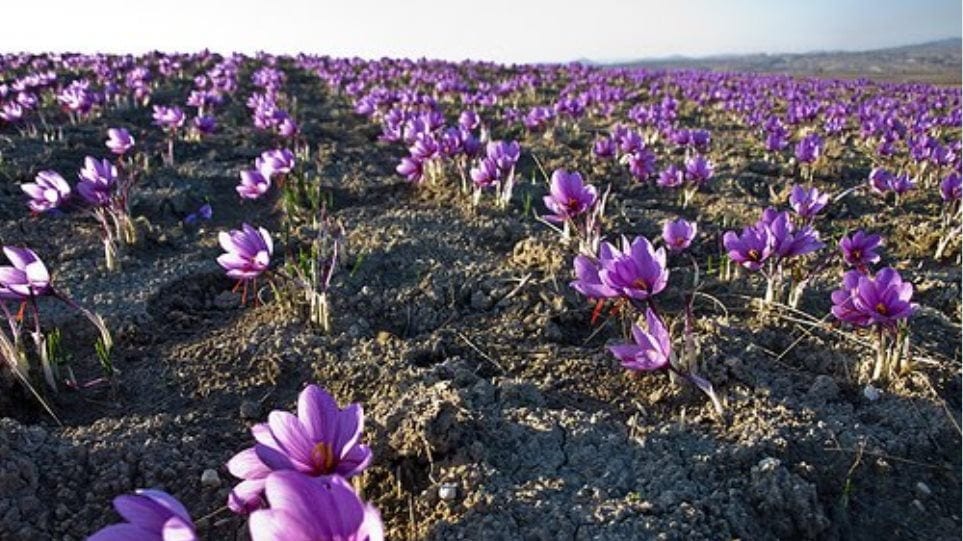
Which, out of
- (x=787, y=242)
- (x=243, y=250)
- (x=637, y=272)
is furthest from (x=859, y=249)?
(x=243, y=250)

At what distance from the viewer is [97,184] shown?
3.73 meters

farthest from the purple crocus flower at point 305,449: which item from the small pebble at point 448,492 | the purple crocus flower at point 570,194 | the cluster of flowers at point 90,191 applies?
the cluster of flowers at point 90,191

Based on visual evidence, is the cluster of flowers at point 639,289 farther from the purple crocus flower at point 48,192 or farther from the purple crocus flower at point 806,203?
the purple crocus flower at point 48,192

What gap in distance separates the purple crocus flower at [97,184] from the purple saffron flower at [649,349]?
8.69 ft

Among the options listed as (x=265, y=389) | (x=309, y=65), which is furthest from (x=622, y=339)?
(x=309, y=65)

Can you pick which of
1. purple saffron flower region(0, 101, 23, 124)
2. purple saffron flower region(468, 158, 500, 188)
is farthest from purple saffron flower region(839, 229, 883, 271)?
purple saffron flower region(0, 101, 23, 124)

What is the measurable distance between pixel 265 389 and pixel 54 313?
1.19 meters

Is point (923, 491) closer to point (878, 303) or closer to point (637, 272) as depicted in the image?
point (878, 303)

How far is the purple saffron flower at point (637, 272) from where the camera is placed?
7.53 ft

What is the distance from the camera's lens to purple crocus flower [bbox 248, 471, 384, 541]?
1.20 meters

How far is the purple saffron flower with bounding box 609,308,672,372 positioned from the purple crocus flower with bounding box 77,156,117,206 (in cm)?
265

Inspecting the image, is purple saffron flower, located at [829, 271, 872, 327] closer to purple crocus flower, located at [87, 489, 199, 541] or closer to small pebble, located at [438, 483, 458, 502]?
small pebble, located at [438, 483, 458, 502]

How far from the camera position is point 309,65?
18.9 m

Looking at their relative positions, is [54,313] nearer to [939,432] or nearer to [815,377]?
[815,377]
